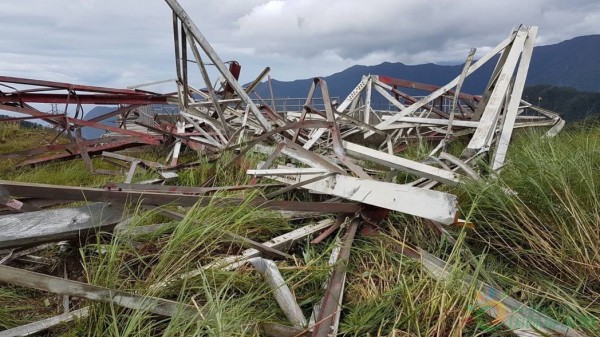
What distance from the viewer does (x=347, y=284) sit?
6.79 ft

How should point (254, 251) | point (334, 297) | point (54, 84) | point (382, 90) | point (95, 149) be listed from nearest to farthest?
point (334, 297) < point (254, 251) < point (54, 84) < point (95, 149) < point (382, 90)

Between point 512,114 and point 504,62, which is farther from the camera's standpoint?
point 504,62

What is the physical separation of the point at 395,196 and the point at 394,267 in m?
0.40

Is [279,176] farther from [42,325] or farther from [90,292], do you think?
[42,325]

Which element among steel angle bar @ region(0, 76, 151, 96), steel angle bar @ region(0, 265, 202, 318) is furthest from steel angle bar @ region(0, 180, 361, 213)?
steel angle bar @ region(0, 76, 151, 96)

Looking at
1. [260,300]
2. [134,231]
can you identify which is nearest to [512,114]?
[260,300]

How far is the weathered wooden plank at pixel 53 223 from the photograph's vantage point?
2021 millimetres

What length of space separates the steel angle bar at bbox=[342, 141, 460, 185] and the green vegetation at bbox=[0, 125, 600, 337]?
11cm

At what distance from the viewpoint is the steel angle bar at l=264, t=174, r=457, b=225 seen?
2070mm

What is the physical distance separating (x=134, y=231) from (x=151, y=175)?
5.50 feet

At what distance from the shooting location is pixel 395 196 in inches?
90.2

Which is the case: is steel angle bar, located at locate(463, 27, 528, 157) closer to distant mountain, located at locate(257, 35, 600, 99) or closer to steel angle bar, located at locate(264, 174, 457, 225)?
steel angle bar, located at locate(264, 174, 457, 225)

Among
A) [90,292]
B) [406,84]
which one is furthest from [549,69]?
→ [90,292]

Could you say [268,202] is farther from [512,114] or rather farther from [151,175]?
[512,114]
